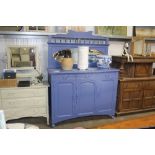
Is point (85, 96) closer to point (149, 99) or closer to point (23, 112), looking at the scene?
point (23, 112)

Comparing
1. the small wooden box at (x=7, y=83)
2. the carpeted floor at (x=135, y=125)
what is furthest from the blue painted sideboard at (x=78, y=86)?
the carpeted floor at (x=135, y=125)

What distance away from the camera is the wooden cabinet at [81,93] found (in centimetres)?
242

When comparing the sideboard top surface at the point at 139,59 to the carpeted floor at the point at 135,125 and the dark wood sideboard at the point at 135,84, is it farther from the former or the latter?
the carpeted floor at the point at 135,125

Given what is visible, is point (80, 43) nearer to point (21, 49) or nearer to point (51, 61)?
point (51, 61)

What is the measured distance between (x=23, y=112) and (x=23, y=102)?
0.16 meters

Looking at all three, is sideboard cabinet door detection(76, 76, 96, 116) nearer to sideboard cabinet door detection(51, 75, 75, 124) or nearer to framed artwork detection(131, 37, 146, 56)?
sideboard cabinet door detection(51, 75, 75, 124)

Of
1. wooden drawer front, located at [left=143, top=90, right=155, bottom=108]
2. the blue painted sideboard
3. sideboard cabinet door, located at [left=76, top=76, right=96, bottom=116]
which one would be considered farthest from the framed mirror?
wooden drawer front, located at [left=143, top=90, right=155, bottom=108]

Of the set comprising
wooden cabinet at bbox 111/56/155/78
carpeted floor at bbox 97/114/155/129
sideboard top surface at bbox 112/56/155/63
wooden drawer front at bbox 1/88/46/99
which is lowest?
carpeted floor at bbox 97/114/155/129

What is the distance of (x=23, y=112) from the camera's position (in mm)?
2402

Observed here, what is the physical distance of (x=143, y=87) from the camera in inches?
115

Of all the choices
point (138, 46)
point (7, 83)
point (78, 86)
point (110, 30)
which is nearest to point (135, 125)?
point (78, 86)

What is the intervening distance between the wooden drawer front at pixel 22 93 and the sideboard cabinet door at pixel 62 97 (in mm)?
192

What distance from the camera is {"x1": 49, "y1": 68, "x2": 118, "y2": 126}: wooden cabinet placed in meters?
2.42
